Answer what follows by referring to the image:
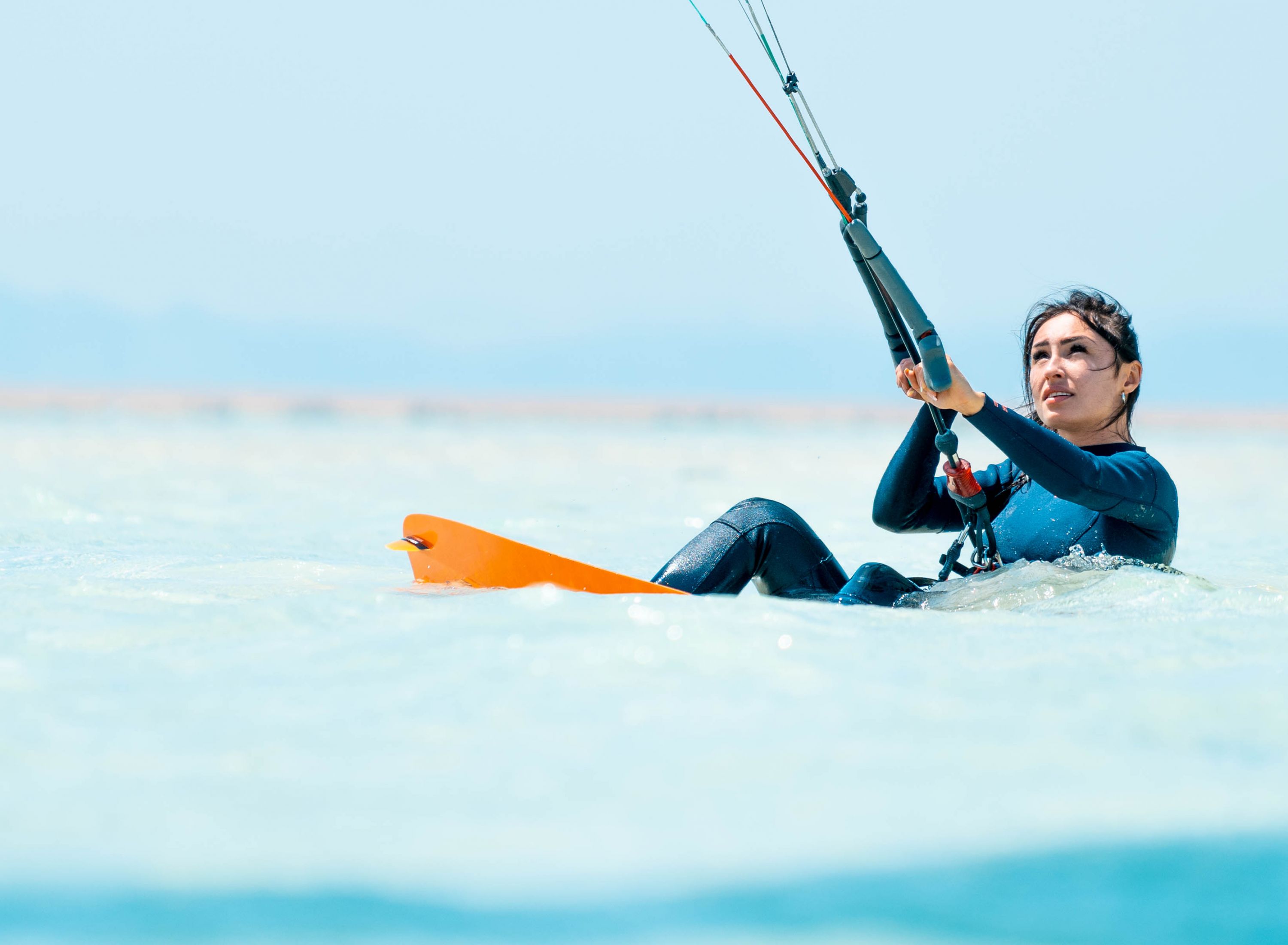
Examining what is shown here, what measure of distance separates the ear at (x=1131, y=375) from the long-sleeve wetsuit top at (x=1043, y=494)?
9.1 inches

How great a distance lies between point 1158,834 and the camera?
147 centimetres

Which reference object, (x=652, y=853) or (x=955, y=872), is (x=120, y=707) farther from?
(x=955, y=872)

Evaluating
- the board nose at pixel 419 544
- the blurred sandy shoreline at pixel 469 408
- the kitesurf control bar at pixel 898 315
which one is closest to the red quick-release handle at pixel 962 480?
the kitesurf control bar at pixel 898 315

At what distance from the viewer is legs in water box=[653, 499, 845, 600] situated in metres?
2.94

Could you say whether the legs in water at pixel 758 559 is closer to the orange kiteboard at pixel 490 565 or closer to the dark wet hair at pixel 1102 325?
the orange kiteboard at pixel 490 565

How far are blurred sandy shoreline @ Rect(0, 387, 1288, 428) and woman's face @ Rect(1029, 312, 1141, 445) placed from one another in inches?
800

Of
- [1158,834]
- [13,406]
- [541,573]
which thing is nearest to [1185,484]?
[541,573]

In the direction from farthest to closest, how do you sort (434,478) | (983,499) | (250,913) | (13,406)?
(13,406) → (434,478) → (983,499) → (250,913)

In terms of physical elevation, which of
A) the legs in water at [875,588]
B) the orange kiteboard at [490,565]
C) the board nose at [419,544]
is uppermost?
the board nose at [419,544]

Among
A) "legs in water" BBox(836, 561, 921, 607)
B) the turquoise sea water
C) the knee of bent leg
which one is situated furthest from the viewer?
the knee of bent leg

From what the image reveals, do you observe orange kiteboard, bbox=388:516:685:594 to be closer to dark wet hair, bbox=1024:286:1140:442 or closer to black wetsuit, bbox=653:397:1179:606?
black wetsuit, bbox=653:397:1179:606

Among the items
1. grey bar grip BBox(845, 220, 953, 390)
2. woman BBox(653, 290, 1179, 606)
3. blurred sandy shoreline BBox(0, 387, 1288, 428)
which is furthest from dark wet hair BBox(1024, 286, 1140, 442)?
blurred sandy shoreline BBox(0, 387, 1288, 428)

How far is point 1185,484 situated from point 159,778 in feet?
34.3

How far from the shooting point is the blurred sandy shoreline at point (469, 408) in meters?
23.8
